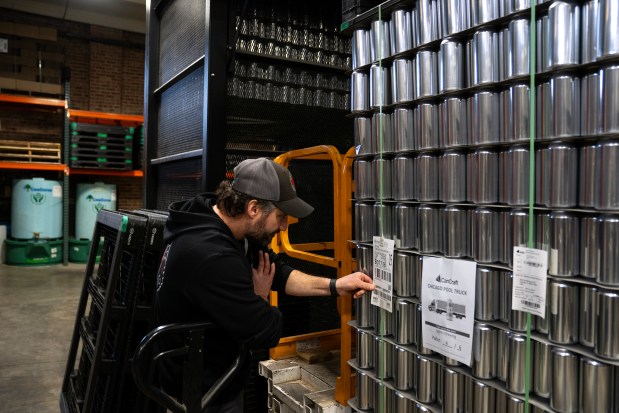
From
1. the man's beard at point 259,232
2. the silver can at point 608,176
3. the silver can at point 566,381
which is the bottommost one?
the silver can at point 566,381

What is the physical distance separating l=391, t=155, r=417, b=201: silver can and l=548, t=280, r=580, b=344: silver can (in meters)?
0.64

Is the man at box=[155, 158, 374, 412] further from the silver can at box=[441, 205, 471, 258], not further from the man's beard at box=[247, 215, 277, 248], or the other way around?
the silver can at box=[441, 205, 471, 258]

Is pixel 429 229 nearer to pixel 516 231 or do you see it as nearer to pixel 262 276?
pixel 516 231

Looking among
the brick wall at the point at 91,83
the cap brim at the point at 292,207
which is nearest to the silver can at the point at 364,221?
the cap brim at the point at 292,207

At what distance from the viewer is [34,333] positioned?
6.04m

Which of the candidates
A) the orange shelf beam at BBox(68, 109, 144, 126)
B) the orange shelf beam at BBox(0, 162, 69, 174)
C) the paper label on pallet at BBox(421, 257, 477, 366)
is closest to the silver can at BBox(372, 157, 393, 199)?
the paper label on pallet at BBox(421, 257, 477, 366)

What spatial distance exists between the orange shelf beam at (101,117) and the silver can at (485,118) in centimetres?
1052

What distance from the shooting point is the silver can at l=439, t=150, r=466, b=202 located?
5.64 feet

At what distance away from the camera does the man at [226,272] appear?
6.38 feet

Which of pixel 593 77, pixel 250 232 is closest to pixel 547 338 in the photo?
pixel 593 77

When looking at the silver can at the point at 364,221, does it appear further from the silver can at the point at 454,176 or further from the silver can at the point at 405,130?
the silver can at the point at 454,176

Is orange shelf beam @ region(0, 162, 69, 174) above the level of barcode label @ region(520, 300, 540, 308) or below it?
above

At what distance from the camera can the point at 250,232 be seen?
215 centimetres

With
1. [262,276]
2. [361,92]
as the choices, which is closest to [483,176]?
[361,92]
